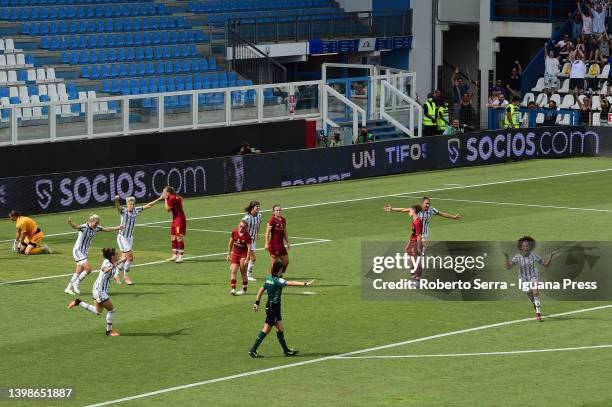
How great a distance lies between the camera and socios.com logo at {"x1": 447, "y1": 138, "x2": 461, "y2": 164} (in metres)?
54.8

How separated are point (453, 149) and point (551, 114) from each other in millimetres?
9693

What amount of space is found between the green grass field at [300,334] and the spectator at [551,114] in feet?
69.1

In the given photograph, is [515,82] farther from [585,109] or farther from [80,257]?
[80,257]

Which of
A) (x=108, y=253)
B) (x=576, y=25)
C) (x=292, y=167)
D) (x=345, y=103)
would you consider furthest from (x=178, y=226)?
(x=576, y=25)

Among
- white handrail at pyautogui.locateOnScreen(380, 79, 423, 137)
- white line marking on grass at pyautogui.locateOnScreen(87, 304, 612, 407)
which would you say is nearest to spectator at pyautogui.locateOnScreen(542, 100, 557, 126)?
white handrail at pyautogui.locateOnScreen(380, 79, 423, 137)

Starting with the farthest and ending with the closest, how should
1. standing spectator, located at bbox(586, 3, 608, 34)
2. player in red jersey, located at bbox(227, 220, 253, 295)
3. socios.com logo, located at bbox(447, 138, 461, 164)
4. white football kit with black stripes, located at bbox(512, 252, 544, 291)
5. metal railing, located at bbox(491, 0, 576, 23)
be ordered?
1. metal railing, located at bbox(491, 0, 576, 23)
2. standing spectator, located at bbox(586, 3, 608, 34)
3. socios.com logo, located at bbox(447, 138, 461, 164)
4. player in red jersey, located at bbox(227, 220, 253, 295)
5. white football kit with black stripes, located at bbox(512, 252, 544, 291)

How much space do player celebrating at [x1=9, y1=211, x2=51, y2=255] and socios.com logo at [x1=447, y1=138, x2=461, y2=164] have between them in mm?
21982

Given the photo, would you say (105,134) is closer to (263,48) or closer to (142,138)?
(142,138)

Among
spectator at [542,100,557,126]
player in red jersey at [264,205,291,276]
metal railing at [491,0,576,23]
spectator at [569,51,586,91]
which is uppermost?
metal railing at [491,0,576,23]

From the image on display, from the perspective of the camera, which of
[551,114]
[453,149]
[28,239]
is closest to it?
[28,239]

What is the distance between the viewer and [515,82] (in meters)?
68.2

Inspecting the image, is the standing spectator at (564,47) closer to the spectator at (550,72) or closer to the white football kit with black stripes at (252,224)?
the spectator at (550,72)

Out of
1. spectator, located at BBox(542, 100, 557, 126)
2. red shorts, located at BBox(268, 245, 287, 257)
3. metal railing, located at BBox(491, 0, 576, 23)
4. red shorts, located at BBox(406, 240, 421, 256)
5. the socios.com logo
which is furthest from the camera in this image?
metal railing, located at BBox(491, 0, 576, 23)

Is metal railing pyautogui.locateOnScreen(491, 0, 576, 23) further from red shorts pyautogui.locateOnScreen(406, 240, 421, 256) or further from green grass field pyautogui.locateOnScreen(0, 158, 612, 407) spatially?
red shorts pyautogui.locateOnScreen(406, 240, 421, 256)
